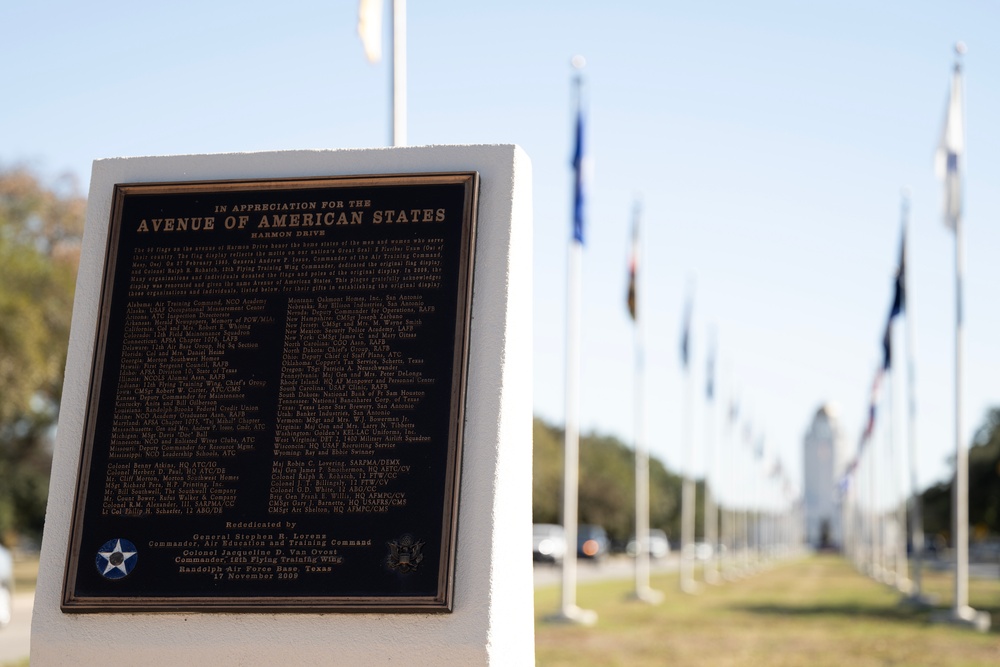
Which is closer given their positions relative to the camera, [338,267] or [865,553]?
[338,267]

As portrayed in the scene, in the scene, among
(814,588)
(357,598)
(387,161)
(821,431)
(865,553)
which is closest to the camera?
(357,598)

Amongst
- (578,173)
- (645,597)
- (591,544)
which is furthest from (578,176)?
(591,544)

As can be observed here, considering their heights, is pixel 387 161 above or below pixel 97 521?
above

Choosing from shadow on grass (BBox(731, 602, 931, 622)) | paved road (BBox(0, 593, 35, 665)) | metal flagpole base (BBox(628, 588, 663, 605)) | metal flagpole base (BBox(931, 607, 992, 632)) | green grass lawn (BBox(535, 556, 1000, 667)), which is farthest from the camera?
metal flagpole base (BBox(628, 588, 663, 605))

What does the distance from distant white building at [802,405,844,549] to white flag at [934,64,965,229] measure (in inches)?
5091

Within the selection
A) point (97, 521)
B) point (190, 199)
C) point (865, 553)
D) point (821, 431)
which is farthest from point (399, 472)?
point (821, 431)

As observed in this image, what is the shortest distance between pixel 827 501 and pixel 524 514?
149063 mm

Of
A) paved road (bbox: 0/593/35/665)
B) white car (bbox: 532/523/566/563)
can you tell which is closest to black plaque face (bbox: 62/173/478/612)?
paved road (bbox: 0/593/35/665)

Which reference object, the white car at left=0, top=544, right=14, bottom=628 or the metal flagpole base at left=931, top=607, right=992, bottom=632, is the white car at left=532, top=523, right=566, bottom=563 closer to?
the metal flagpole base at left=931, top=607, right=992, bottom=632

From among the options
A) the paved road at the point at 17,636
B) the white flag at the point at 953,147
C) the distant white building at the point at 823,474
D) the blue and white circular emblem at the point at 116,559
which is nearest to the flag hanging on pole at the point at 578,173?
the white flag at the point at 953,147

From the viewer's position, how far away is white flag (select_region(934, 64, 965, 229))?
69.4 ft

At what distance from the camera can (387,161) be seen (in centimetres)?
700

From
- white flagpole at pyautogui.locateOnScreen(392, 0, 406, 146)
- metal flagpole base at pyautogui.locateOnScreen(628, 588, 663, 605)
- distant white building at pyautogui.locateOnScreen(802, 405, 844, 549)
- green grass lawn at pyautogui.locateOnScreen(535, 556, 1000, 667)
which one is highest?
distant white building at pyautogui.locateOnScreen(802, 405, 844, 549)

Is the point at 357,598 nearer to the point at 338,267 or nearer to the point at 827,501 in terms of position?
the point at 338,267
